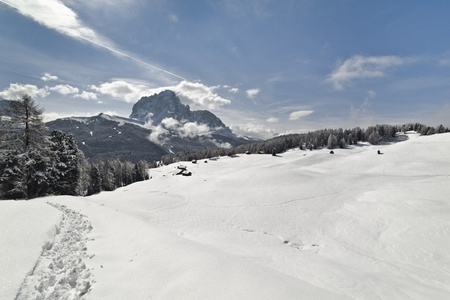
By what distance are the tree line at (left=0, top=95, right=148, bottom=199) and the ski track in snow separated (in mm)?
17565

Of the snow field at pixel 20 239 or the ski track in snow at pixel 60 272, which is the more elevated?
the snow field at pixel 20 239

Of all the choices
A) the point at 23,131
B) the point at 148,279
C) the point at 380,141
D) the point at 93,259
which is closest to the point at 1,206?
the point at 93,259

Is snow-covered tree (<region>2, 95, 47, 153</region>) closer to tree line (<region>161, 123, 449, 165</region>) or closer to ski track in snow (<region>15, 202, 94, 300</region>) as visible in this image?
ski track in snow (<region>15, 202, 94, 300</region>)

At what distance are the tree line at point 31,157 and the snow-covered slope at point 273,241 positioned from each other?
24.4 feet

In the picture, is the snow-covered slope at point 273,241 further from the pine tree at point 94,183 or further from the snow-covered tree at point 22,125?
the pine tree at point 94,183

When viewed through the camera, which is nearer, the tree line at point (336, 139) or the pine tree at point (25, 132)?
the pine tree at point (25, 132)

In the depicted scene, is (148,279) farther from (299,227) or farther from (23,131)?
(23,131)

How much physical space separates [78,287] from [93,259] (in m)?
2.00

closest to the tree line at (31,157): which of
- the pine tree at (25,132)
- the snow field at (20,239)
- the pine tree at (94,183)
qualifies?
the pine tree at (25,132)

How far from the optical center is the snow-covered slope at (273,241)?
20.0 feet

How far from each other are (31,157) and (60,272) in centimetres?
2265

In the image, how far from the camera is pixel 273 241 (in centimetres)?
1684

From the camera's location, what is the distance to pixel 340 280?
9.20m

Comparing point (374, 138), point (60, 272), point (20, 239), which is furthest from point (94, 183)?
point (374, 138)
